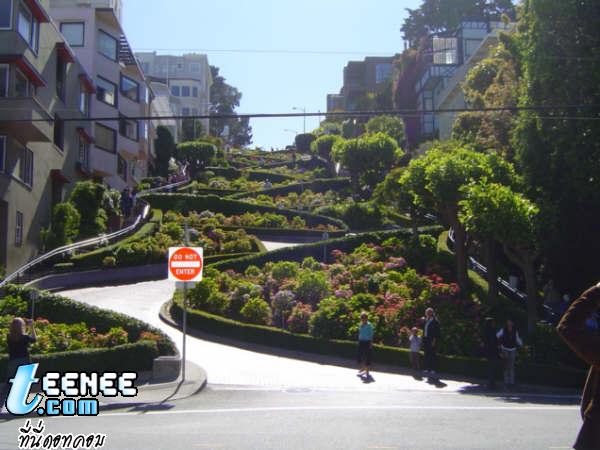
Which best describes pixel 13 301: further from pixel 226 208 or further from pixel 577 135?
pixel 226 208

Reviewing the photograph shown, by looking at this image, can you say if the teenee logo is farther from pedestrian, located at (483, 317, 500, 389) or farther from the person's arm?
pedestrian, located at (483, 317, 500, 389)

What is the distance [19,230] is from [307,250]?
39.7ft

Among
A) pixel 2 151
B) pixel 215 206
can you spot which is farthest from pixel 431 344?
pixel 215 206

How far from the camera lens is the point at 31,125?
31.8 m

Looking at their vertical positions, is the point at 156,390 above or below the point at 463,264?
below

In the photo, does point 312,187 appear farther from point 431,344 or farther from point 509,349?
point 509,349

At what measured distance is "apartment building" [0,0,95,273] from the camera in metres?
31.3

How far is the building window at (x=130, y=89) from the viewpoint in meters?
56.3

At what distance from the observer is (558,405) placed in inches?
621

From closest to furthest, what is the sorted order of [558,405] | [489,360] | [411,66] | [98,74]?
[558,405] → [489,360] → [98,74] → [411,66]

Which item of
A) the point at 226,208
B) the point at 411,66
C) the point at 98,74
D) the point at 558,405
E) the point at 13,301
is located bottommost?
the point at 558,405

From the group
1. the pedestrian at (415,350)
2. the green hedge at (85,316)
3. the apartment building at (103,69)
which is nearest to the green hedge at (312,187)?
the apartment building at (103,69)

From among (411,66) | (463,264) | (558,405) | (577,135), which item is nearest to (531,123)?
(577,135)

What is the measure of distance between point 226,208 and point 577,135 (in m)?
28.5
